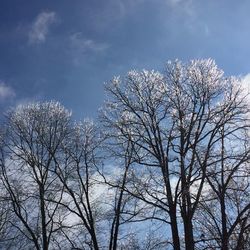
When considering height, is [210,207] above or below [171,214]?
above

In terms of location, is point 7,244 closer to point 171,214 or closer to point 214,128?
point 171,214

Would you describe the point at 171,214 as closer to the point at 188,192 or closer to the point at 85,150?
the point at 188,192

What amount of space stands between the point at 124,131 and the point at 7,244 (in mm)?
13335

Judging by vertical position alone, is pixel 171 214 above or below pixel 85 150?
below

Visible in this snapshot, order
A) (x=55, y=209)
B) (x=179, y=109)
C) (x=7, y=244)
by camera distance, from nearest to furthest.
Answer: (x=179, y=109) → (x=55, y=209) → (x=7, y=244)

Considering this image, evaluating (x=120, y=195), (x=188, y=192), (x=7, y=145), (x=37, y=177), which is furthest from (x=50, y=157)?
(x=188, y=192)

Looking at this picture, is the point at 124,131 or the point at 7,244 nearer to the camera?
the point at 124,131

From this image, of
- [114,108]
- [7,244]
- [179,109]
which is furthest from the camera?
[7,244]

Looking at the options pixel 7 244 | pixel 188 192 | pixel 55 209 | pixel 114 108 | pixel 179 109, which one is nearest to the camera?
pixel 188 192

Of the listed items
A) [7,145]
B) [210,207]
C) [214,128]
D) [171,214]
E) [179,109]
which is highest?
[7,145]

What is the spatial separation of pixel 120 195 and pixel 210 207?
4.41 m

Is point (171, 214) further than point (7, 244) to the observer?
No

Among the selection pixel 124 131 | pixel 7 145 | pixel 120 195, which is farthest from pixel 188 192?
pixel 7 145

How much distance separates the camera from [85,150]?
78.7 feet
